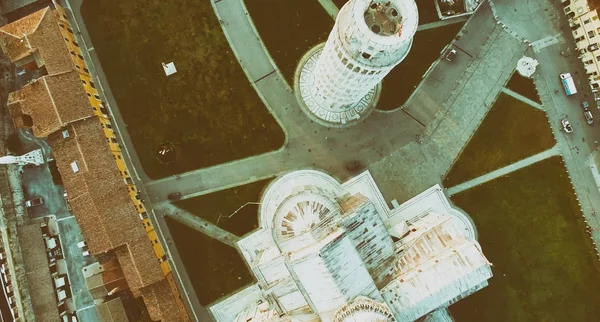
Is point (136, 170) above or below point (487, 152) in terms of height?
above

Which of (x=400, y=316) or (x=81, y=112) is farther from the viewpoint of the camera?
(x=81, y=112)

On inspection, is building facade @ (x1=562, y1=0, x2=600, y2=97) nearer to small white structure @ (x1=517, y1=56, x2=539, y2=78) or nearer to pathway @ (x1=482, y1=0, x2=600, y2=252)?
pathway @ (x1=482, y1=0, x2=600, y2=252)

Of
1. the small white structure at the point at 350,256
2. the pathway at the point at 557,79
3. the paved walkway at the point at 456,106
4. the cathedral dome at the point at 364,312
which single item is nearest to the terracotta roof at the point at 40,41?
the small white structure at the point at 350,256

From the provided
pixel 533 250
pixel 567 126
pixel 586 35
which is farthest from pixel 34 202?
pixel 586 35

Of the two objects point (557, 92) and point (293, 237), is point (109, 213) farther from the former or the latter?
point (557, 92)

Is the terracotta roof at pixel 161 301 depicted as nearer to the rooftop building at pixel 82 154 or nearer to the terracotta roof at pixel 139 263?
the rooftop building at pixel 82 154

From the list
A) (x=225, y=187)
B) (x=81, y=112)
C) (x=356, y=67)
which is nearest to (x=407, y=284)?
(x=356, y=67)

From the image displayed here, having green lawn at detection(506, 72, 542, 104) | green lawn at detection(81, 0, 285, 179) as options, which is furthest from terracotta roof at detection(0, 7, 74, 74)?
green lawn at detection(506, 72, 542, 104)
